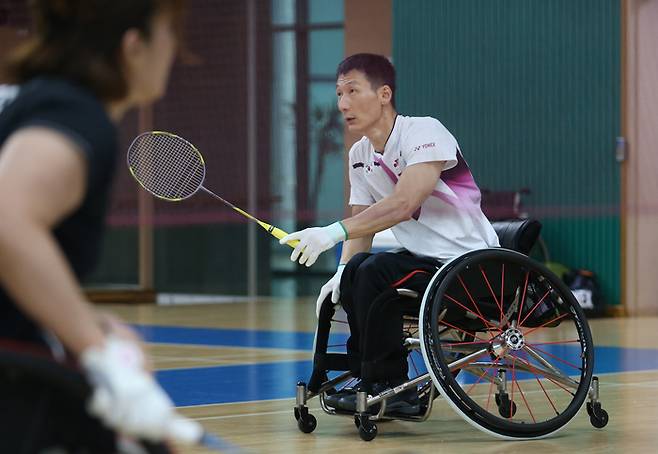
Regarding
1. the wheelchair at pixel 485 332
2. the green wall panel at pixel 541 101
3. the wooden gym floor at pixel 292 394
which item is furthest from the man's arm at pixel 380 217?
the green wall panel at pixel 541 101

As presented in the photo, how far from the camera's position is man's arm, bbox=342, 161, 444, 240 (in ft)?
13.1

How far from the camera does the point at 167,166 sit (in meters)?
4.35

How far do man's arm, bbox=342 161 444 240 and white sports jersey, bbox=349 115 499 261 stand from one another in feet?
0.16

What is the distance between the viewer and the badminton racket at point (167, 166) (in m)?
4.23

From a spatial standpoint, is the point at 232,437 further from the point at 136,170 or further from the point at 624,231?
the point at 624,231

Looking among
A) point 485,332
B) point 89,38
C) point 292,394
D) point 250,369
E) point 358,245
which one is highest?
point 89,38

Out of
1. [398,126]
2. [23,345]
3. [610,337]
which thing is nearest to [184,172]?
[398,126]

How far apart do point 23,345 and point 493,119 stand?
917 centimetres

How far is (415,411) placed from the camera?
13.4 ft

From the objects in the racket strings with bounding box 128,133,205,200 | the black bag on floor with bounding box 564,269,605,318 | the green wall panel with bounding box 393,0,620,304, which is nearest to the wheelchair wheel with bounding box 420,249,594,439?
the racket strings with bounding box 128,133,205,200

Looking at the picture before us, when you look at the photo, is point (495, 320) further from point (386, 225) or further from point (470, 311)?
point (386, 225)

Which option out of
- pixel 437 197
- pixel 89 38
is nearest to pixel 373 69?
pixel 437 197

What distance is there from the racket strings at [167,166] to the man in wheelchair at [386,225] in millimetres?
457

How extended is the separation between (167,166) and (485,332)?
1.10 m
